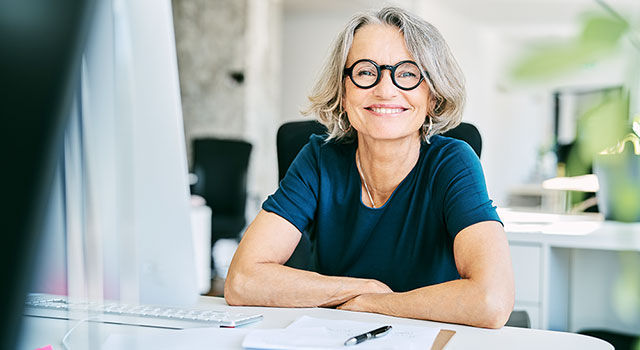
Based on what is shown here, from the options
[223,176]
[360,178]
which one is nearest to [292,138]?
[360,178]

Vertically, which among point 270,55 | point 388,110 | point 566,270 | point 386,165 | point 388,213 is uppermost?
point 270,55

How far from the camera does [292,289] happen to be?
1.27m

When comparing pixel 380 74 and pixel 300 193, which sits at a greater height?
pixel 380 74

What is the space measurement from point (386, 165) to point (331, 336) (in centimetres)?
68

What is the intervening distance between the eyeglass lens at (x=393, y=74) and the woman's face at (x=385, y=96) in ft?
0.04

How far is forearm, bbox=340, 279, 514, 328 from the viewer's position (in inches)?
44.1

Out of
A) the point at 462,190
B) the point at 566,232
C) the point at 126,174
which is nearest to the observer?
the point at 126,174

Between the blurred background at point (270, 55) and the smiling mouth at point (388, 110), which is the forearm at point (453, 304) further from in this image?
the blurred background at point (270, 55)

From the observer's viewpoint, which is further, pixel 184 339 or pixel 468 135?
pixel 468 135

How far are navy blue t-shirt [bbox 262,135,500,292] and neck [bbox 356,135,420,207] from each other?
0.08 ft

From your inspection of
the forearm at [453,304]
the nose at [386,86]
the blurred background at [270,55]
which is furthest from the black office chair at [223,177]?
the forearm at [453,304]

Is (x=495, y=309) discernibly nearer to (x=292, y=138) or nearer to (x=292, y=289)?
Answer: (x=292, y=289)

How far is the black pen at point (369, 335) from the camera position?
35.8 inches

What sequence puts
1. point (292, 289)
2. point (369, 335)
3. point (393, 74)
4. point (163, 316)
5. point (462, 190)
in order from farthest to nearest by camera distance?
point (393, 74) < point (462, 190) < point (292, 289) < point (163, 316) < point (369, 335)
